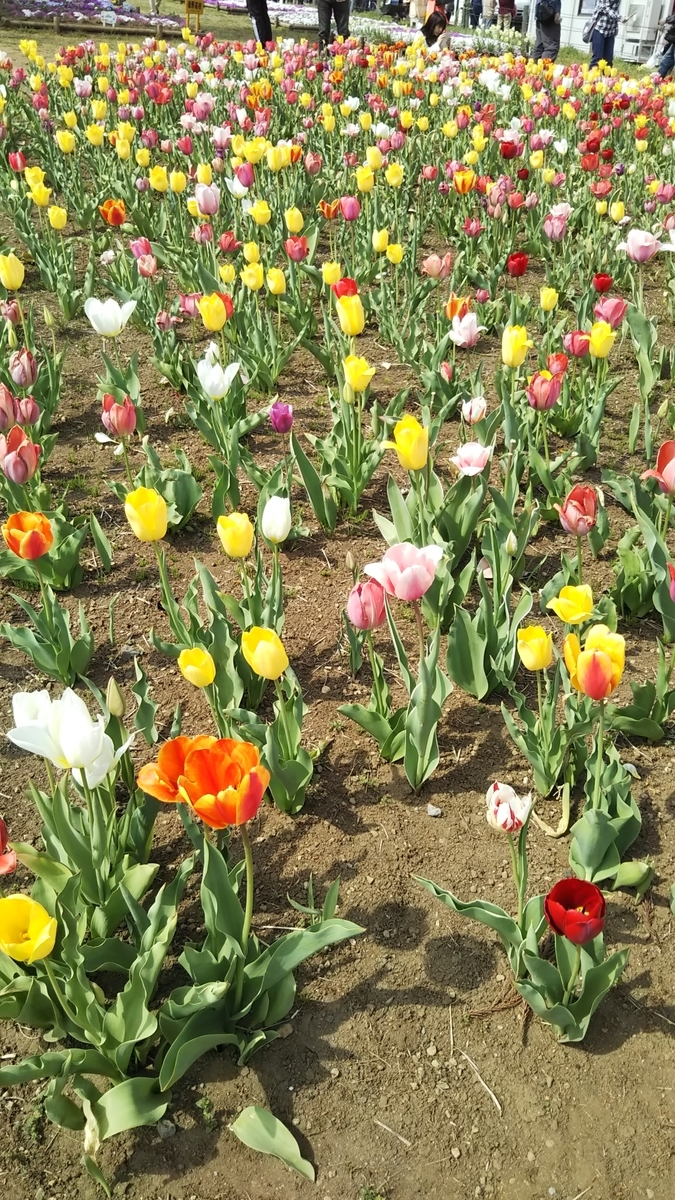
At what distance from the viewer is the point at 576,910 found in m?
1.58

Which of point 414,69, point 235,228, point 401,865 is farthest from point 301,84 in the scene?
point 401,865

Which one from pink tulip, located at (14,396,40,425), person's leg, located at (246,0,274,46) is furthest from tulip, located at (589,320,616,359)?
person's leg, located at (246,0,274,46)

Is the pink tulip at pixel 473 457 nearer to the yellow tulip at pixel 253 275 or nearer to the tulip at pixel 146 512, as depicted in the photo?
the tulip at pixel 146 512

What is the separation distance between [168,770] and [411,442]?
4.07 feet

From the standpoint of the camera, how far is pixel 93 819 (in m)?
1.97

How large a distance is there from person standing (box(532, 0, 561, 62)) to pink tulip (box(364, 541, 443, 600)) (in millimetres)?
15169

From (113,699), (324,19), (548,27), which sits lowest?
(113,699)

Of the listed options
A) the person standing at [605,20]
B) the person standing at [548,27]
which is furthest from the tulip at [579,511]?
the person standing at [548,27]

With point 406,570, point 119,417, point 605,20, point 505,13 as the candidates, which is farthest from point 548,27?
point 406,570

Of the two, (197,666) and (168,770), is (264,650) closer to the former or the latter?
(197,666)

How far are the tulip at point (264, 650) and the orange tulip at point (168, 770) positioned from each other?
323 millimetres

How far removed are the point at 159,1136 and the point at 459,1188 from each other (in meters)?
0.58

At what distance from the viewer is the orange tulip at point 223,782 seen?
1556 millimetres

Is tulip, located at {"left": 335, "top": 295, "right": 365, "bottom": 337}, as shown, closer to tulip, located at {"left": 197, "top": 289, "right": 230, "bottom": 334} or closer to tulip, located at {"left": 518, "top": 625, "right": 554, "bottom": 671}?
tulip, located at {"left": 197, "top": 289, "right": 230, "bottom": 334}
